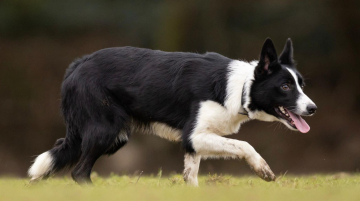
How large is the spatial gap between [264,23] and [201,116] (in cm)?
766

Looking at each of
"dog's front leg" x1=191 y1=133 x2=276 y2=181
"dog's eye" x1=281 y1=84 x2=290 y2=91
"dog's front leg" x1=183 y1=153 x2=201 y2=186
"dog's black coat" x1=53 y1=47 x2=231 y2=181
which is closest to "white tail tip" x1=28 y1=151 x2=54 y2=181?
"dog's black coat" x1=53 y1=47 x2=231 y2=181

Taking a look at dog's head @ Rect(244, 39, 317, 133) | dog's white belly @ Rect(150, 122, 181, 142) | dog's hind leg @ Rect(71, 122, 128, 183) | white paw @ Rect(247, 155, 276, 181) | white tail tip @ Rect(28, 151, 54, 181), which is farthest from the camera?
dog's white belly @ Rect(150, 122, 181, 142)

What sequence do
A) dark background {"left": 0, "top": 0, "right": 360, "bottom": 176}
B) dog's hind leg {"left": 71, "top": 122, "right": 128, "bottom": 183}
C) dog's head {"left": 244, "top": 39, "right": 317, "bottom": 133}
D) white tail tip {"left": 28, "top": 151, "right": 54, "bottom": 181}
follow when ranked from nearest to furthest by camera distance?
dog's head {"left": 244, "top": 39, "right": 317, "bottom": 133}, dog's hind leg {"left": 71, "top": 122, "right": 128, "bottom": 183}, white tail tip {"left": 28, "top": 151, "right": 54, "bottom": 181}, dark background {"left": 0, "top": 0, "right": 360, "bottom": 176}

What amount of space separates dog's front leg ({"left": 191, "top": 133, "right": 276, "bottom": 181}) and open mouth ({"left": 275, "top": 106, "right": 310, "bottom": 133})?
514mm

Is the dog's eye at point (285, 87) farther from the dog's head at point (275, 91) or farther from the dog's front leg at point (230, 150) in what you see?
the dog's front leg at point (230, 150)

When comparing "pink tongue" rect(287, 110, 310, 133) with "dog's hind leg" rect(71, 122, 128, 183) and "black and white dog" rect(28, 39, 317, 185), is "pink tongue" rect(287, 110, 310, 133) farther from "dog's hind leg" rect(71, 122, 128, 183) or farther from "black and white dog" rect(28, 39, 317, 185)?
"dog's hind leg" rect(71, 122, 128, 183)

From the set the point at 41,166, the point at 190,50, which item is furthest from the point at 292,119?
the point at 190,50

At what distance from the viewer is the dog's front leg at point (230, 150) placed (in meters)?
5.39

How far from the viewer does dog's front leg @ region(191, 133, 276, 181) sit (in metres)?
5.39

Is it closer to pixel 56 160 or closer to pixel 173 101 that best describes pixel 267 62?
pixel 173 101

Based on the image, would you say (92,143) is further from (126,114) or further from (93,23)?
(93,23)

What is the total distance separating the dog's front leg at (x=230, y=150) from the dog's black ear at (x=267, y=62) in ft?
2.34

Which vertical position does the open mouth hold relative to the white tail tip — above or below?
above

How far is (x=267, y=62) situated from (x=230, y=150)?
93cm
